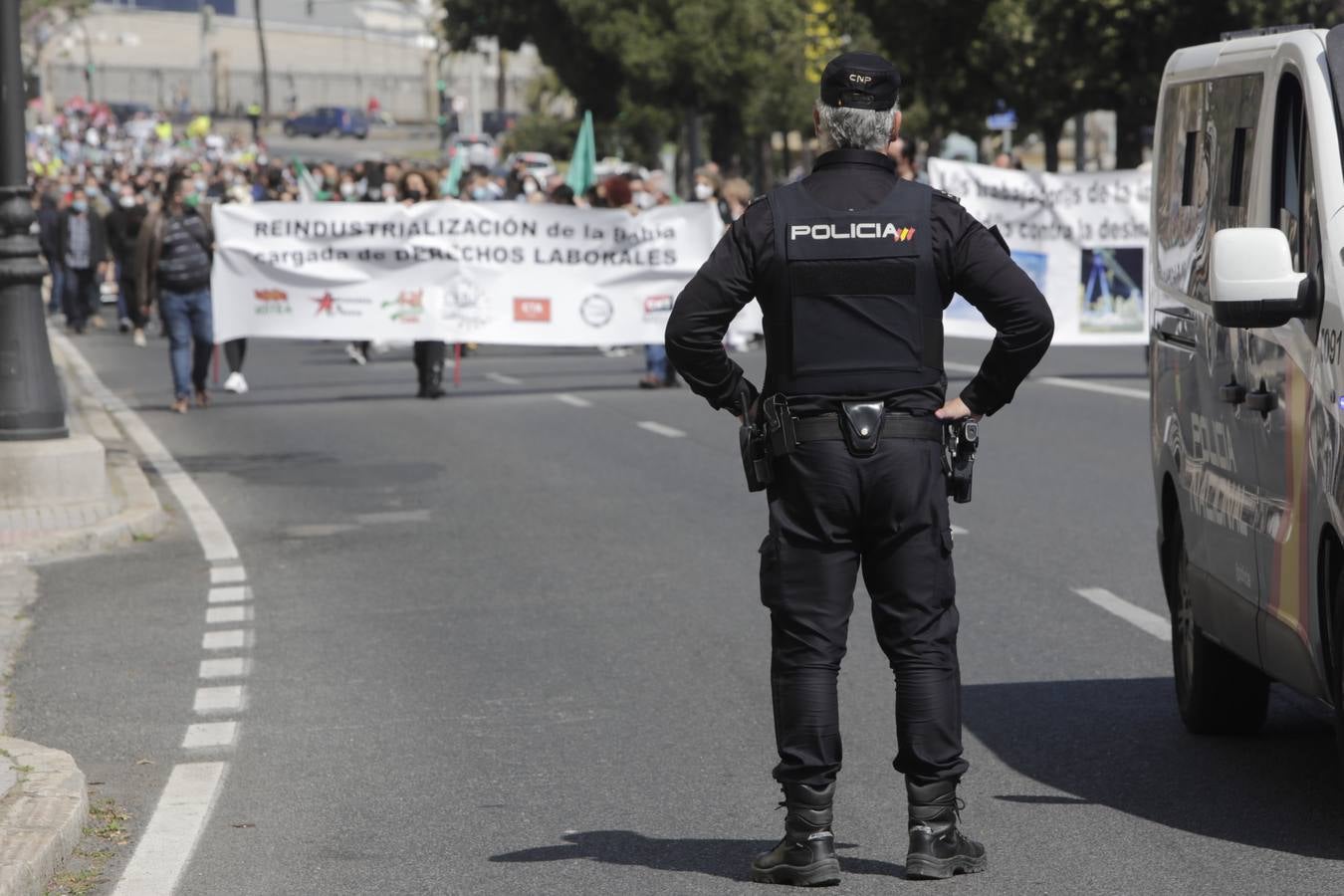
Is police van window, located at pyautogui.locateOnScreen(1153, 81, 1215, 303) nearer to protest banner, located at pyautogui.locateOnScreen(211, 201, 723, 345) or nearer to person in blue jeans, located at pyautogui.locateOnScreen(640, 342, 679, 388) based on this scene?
person in blue jeans, located at pyautogui.locateOnScreen(640, 342, 679, 388)

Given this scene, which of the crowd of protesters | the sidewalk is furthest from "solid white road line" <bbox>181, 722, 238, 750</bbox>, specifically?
the crowd of protesters

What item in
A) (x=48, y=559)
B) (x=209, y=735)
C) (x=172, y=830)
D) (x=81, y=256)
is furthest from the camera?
(x=81, y=256)

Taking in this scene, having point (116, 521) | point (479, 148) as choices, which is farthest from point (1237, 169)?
point (479, 148)

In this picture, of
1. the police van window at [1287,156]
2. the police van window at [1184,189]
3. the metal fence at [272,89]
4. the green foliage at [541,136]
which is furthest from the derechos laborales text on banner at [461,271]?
the metal fence at [272,89]

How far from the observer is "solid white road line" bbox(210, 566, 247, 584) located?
38.1 feet

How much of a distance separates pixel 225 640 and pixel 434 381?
40.9ft

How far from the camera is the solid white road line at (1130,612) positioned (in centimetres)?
952

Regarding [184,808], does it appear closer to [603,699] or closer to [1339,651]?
[603,699]

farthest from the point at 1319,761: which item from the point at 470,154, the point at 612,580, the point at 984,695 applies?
the point at 470,154

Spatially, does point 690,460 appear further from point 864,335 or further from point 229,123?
point 229,123

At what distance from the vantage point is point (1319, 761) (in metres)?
7.10

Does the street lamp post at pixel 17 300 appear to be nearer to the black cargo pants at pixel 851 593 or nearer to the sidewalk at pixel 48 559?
the sidewalk at pixel 48 559

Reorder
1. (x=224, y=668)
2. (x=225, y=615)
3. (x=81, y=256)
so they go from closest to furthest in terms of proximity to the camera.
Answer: (x=224, y=668) < (x=225, y=615) < (x=81, y=256)

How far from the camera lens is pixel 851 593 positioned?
571 cm
